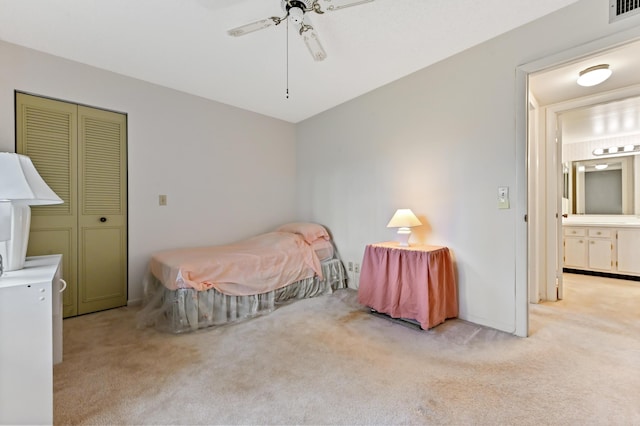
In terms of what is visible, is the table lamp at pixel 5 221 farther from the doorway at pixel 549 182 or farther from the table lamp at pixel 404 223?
the doorway at pixel 549 182

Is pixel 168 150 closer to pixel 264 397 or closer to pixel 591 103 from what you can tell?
pixel 264 397

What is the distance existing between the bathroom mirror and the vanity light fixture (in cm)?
10

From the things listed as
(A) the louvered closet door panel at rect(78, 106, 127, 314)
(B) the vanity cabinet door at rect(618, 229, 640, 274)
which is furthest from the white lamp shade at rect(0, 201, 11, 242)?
(B) the vanity cabinet door at rect(618, 229, 640, 274)

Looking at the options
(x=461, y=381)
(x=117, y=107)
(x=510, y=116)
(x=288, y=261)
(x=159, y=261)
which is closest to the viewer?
(x=461, y=381)

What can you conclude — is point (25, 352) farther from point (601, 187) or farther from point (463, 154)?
point (601, 187)

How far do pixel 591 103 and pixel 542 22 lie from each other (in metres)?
1.42

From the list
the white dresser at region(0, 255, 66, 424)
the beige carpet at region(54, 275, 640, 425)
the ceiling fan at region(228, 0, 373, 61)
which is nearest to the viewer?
the white dresser at region(0, 255, 66, 424)

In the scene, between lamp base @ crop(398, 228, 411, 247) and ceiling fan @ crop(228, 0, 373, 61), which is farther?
lamp base @ crop(398, 228, 411, 247)

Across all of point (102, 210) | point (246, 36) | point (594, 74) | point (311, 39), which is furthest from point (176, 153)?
point (594, 74)

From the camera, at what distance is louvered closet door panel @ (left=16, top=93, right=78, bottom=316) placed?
96.9 inches

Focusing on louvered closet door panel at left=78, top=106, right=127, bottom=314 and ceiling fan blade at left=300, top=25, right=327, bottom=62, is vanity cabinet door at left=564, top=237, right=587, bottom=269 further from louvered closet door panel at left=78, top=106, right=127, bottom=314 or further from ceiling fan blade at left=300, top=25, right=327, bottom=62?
louvered closet door panel at left=78, top=106, right=127, bottom=314

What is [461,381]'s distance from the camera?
1.63 metres

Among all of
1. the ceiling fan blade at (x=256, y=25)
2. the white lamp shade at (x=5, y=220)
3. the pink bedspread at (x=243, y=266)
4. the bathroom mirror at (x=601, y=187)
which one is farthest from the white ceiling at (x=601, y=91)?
the white lamp shade at (x=5, y=220)

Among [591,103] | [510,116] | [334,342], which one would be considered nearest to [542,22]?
[510,116]
